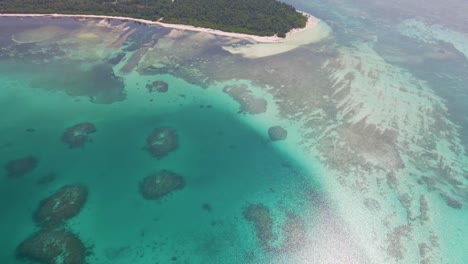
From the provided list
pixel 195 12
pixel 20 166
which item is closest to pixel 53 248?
pixel 20 166

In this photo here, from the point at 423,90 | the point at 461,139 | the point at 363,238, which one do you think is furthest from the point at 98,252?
the point at 423,90

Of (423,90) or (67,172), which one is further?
(423,90)

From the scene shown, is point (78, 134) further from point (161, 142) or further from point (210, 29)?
point (210, 29)

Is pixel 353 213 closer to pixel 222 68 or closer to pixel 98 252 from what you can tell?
pixel 98 252

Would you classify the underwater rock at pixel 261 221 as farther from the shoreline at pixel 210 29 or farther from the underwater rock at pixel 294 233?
the shoreline at pixel 210 29

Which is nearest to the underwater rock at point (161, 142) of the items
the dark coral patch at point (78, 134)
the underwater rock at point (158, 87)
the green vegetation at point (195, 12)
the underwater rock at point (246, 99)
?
the dark coral patch at point (78, 134)

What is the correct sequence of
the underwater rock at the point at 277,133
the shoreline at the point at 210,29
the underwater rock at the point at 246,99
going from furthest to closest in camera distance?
the shoreline at the point at 210,29 < the underwater rock at the point at 246,99 < the underwater rock at the point at 277,133
